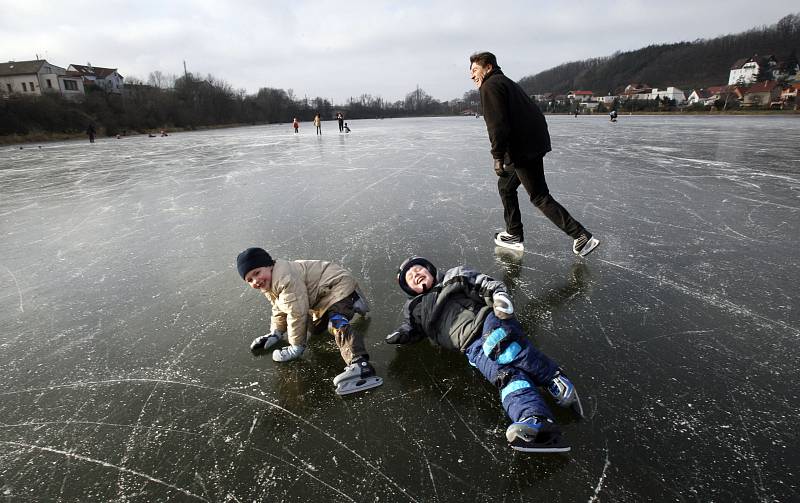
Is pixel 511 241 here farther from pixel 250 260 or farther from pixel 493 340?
pixel 250 260

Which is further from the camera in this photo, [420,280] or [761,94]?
[761,94]

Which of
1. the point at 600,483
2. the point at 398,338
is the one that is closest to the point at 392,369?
the point at 398,338

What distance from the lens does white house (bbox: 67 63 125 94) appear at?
62094 mm

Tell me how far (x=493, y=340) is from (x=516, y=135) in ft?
6.63

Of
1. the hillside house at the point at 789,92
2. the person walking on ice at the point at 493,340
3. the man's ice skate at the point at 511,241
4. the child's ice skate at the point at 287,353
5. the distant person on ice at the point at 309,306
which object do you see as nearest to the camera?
the person walking on ice at the point at 493,340

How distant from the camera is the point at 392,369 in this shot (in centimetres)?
213

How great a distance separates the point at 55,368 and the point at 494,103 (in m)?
3.30

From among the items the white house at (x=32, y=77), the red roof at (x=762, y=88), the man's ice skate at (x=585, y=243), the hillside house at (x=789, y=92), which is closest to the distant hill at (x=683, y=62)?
the red roof at (x=762, y=88)

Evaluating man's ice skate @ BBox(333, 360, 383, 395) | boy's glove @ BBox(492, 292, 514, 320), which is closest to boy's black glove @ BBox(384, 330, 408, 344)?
man's ice skate @ BBox(333, 360, 383, 395)

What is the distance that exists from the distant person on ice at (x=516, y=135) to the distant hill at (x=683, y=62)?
11417 cm

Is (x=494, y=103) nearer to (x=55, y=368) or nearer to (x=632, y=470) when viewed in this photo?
(x=632, y=470)

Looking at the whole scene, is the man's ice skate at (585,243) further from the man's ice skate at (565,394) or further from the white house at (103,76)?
the white house at (103,76)

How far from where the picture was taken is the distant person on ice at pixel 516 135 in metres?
3.19

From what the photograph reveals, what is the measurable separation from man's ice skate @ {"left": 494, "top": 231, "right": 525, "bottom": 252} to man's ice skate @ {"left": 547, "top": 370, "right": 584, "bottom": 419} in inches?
80.7
